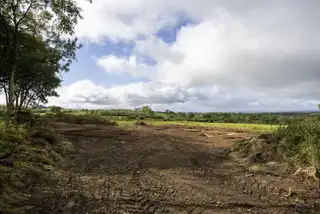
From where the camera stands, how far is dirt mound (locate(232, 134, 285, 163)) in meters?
10.7

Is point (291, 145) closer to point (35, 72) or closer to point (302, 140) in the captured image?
point (302, 140)

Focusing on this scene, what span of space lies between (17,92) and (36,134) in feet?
56.7

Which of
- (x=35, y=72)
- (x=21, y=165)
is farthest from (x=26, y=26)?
(x=21, y=165)

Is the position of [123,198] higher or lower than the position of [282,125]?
lower

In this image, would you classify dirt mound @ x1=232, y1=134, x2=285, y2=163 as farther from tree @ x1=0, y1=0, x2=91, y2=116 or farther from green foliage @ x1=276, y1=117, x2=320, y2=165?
tree @ x1=0, y1=0, x2=91, y2=116

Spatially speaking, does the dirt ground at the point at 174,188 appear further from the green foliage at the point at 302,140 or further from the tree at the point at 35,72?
the tree at the point at 35,72

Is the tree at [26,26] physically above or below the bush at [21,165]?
above

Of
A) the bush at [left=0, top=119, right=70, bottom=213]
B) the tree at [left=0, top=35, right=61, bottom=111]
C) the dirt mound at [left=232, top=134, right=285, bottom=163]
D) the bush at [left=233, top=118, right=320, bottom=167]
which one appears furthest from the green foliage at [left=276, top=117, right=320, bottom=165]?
the tree at [left=0, top=35, right=61, bottom=111]

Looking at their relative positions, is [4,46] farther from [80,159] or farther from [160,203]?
[160,203]

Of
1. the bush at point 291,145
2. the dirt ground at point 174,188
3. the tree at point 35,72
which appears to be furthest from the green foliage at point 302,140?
the tree at point 35,72

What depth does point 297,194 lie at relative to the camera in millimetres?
7164

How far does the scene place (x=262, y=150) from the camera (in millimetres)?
11367

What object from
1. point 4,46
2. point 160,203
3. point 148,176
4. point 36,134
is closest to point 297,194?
point 160,203

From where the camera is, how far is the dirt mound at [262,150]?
1074cm
